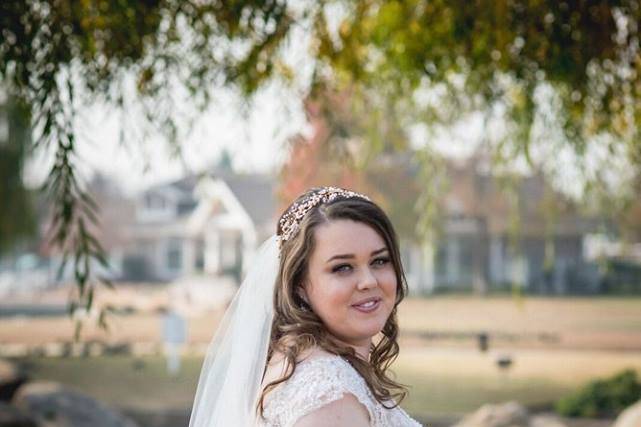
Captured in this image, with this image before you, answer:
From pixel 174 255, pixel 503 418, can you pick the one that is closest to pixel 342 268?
pixel 503 418

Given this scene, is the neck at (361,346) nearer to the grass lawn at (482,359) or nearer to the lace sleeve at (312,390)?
the lace sleeve at (312,390)

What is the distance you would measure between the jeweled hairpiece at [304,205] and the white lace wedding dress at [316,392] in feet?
0.81

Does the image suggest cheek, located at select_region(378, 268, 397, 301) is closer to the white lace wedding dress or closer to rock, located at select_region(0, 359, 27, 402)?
the white lace wedding dress

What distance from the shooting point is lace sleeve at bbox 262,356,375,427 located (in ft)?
4.49

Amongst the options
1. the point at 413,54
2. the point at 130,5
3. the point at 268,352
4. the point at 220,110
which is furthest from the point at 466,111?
the point at 268,352

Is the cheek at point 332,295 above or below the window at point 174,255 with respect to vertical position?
above

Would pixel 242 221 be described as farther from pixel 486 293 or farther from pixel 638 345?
pixel 638 345

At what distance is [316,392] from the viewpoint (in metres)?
1.37

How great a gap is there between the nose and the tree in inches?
46.4

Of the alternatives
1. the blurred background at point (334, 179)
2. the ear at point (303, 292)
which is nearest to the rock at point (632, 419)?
the blurred background at point (334, 179)

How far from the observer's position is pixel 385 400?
149 cm

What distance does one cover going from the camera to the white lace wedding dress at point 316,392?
1369 mm

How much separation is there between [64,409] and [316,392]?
24.2ft

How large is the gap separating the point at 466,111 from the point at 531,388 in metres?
6.72
